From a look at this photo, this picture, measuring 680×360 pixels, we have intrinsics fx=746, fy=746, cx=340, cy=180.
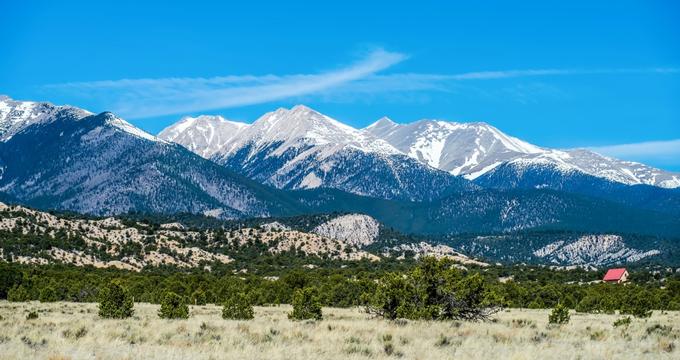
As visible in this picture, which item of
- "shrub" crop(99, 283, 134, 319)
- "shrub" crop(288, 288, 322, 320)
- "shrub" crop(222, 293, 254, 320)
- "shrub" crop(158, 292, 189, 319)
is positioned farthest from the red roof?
"shrub" crop(99, 283, 134, 319)

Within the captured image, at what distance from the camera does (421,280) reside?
40156 mm

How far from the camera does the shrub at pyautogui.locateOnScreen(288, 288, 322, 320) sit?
42844 mm

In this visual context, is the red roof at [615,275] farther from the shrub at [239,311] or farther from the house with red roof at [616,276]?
the shrub at [239,311]

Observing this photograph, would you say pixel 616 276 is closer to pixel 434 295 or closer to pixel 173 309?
pixel 434 295

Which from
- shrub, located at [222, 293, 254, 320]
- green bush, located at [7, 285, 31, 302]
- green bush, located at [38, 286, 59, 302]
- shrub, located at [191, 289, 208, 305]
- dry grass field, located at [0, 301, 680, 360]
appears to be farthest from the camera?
shrub, located at [191, 289, 208, 305]

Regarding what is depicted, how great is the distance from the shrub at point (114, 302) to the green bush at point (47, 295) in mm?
31873

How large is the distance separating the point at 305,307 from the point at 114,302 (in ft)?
39.3

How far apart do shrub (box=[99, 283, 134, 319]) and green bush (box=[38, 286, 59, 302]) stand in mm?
31873

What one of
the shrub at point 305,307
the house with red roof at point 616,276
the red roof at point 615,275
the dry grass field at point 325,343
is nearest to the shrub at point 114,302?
the shrub at point 305,307

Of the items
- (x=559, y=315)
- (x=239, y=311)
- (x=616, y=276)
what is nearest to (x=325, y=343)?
(x=239, y=311)

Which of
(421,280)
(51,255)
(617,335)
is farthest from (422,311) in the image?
(51,255)

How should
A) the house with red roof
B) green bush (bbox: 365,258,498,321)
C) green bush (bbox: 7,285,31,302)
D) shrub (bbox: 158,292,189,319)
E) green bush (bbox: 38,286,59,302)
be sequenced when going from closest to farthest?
1. green bush (bbox: 365,258,498,321)
2. shrub (bbox: 158,292,189,319)
3. green bush (bbox: 38,286,59,302)
4. green bush (bbox: 7,285,31,302)
5. the house with red roof

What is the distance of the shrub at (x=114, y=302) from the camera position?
145ft

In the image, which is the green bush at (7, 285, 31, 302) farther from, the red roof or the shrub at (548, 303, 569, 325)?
the red roof
